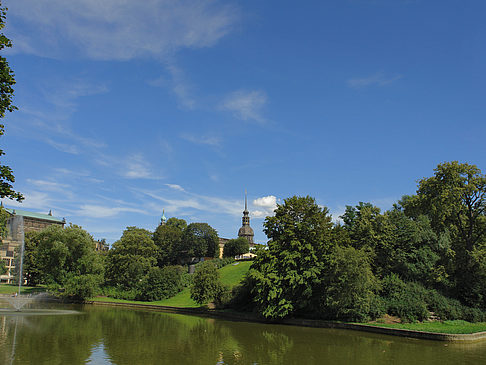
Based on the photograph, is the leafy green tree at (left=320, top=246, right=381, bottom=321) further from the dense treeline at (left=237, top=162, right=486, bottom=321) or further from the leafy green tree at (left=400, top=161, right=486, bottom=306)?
the leafy green tree at (left=400, top=161, right=486, bottom=306)

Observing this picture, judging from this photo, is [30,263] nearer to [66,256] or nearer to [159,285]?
[66,256]

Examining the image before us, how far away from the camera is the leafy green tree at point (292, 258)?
33.7 metres

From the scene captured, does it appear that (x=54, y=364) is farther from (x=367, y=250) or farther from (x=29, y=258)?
(x=29, y=258)

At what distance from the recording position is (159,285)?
5612 cm

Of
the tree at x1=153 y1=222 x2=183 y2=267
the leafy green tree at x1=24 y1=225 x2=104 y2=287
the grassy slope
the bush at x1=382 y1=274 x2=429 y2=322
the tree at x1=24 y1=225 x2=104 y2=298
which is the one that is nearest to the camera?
the bush at x1=382 y1=274 x2=429 y2=322

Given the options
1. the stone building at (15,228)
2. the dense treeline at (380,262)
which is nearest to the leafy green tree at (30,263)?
the stone building at (15,228)

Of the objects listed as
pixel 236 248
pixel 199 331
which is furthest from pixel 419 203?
pixel 236 248

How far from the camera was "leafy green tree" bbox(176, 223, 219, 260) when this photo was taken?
98.6m

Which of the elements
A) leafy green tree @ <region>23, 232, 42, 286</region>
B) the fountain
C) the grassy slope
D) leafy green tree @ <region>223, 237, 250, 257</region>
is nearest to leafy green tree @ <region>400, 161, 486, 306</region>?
the grassy slope

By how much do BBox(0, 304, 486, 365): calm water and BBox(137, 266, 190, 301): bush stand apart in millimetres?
27711

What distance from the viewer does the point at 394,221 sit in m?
39.0

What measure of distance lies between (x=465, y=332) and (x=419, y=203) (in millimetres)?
19492

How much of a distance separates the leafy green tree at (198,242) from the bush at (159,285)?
39.7 metres

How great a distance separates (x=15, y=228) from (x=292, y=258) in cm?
9642
